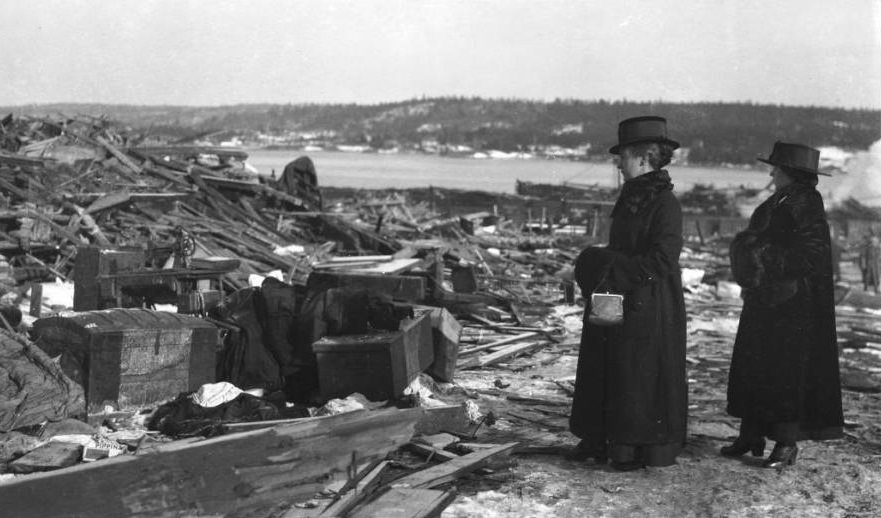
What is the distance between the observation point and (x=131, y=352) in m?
6.65

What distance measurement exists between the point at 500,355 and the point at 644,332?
4272 millimetres

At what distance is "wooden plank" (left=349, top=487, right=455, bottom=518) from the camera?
4.61m

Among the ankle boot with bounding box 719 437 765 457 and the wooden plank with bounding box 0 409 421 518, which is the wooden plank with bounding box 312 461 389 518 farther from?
the ankle boot with bounding box 719 437 765 457

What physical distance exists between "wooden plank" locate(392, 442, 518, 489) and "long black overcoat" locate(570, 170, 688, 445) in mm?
650

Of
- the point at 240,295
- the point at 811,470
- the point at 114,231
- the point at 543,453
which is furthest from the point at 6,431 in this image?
the point at 114,231

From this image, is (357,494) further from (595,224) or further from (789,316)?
(595,224)

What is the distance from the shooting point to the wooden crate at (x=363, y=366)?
696 cm

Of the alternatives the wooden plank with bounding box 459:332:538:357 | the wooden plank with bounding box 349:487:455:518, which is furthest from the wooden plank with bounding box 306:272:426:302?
the wooden plank with bounding box 349:487:455:518

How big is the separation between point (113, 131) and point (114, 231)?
6.43 m

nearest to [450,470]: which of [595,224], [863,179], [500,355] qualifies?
[500,355]

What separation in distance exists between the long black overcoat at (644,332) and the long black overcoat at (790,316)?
0.61m

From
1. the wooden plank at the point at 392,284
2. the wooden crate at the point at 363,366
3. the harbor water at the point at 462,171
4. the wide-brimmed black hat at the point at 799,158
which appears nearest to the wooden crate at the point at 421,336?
the wooden crate at the point at 363,366

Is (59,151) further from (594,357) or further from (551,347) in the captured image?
(594,357)

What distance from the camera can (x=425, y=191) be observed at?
111ft
